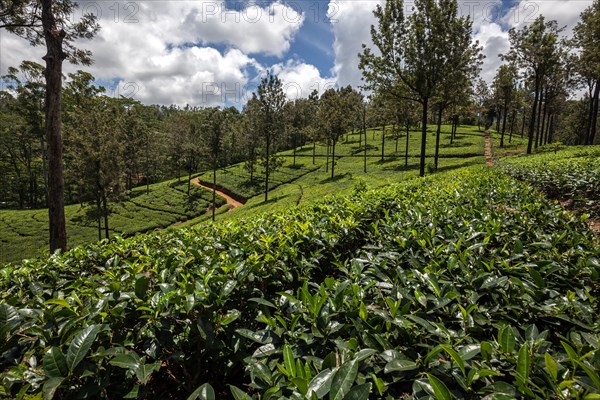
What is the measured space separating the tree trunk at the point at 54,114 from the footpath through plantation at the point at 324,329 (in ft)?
28.3

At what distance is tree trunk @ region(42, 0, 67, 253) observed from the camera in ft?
33.1

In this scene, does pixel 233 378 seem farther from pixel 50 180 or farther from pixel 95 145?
pixel 95 145

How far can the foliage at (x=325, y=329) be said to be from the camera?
1596 mm

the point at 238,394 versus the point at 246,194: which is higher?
the point at 238,394

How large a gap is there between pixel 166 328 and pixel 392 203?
201 inches

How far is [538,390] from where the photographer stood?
146cm

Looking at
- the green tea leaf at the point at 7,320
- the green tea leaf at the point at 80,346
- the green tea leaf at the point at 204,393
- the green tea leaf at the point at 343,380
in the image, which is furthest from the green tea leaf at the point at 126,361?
the green tea leaf at the point at 343,380

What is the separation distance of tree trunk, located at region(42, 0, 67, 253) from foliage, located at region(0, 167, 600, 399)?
8546 millimetres

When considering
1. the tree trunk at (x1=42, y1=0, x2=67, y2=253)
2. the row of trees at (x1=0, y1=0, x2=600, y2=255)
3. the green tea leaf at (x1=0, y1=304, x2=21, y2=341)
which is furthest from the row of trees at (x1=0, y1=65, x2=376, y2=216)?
the green tea leaf at (x1=0, y1=304, x2=21, y2=341)

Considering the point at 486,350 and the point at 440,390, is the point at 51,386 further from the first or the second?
the point at 486,350

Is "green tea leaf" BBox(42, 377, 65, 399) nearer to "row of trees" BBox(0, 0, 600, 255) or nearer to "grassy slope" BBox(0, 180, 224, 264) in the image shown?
"row of trees" BBox(0, 0, 600, 255)

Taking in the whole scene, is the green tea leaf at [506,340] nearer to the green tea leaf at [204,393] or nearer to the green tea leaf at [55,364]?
the green tea leaf at [204,393]

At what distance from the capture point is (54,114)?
10.2m

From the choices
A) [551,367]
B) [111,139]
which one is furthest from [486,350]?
[111,139]
